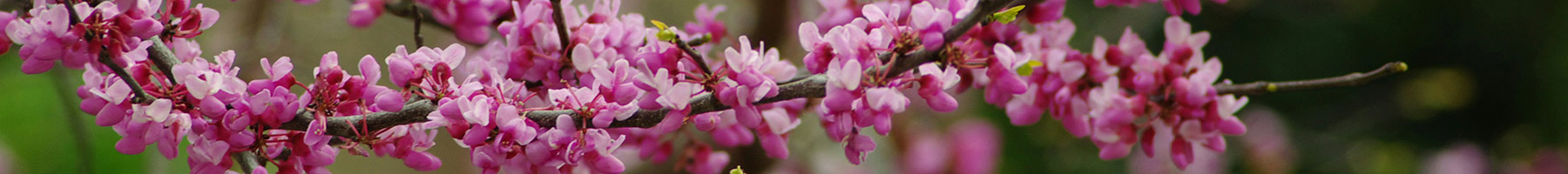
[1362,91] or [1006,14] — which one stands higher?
[1006,14]

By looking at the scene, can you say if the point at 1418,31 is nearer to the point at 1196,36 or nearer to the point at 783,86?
the point at 1196,36

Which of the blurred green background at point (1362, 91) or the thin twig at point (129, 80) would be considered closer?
the thin twig at point (129, 80)

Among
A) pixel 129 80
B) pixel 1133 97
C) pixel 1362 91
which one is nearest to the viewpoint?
pixel 129 80

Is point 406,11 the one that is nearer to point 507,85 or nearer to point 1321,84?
point 507,85

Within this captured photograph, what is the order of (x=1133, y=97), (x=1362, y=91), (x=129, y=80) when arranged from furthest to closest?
(x=1362, y=91) → (x=1133, y=97) → (x=129, y=80)

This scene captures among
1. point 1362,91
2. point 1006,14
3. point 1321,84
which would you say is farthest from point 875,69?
point 1362,91

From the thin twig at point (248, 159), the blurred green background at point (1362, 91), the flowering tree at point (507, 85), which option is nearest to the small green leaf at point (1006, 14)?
the flowering tree at point (507, 85)

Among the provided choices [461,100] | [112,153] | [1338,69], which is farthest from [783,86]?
[1338,69]

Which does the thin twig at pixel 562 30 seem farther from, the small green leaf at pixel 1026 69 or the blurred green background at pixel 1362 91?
the blurred green background at pixel 1362 91

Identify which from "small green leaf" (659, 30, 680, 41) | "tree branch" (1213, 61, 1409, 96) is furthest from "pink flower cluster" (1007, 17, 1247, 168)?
"small green leaf" (659, 30, 680, 41)
